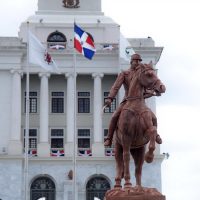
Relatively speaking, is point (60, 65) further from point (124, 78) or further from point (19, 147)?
point (124, 78)

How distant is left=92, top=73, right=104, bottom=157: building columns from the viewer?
5606 cm

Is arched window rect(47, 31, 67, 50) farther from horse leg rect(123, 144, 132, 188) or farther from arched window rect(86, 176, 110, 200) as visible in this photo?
horse leg rect(123, 144, 132, 188)

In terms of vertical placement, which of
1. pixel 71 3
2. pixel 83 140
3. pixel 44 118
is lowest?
pixel 83 140

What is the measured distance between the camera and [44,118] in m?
56.4

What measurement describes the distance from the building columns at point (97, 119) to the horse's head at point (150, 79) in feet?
143

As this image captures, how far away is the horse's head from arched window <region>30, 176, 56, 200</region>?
4349 centimetres

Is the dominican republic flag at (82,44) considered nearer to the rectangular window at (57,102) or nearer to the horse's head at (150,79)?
the rectangular window at (57,102)

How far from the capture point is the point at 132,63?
42.9ft

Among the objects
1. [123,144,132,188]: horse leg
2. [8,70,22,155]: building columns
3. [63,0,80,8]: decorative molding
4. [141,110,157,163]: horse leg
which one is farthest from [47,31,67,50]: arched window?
[141,110,157,163]: horse leg

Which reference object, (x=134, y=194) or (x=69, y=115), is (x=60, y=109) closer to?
(x=69, y=115)

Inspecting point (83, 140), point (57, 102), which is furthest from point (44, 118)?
point (83, 140)

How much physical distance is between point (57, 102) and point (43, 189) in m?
7.69

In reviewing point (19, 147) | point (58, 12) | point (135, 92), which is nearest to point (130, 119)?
point (135, 92)

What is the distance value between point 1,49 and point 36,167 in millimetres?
10141
